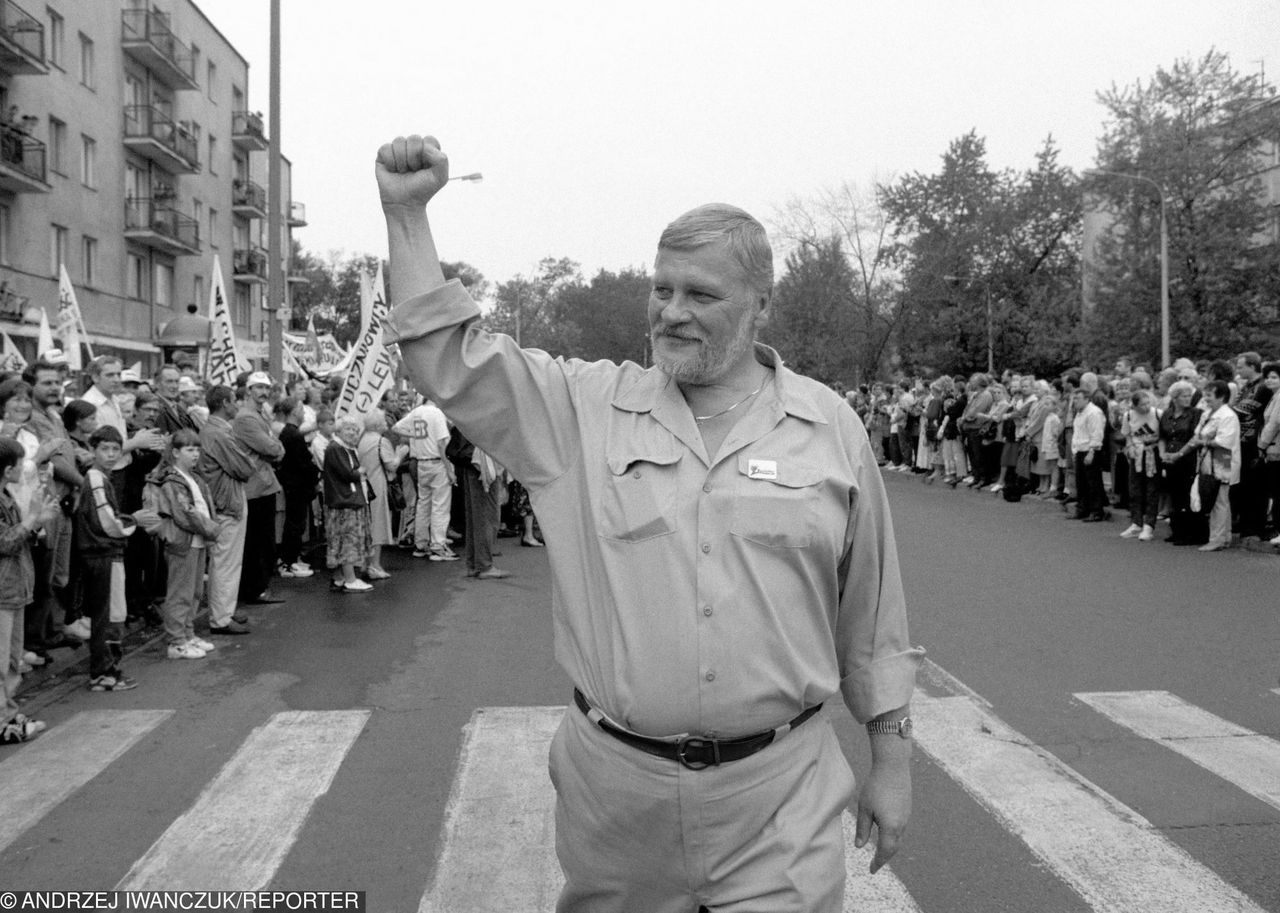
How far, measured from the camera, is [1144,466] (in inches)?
588

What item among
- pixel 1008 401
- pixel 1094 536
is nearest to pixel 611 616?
pixel 1094 536

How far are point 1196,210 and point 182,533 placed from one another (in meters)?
40.5

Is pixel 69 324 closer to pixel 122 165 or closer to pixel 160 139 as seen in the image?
pixel 122 165

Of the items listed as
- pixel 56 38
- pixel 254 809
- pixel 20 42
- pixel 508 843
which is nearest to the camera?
pixel 508 843

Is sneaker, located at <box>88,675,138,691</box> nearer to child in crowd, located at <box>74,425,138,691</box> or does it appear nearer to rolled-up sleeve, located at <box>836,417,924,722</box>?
child in crowd, located at <box>74,425,138,691</box>

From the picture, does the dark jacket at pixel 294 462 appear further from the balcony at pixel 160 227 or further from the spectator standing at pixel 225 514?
the balcony at pixel 160 227

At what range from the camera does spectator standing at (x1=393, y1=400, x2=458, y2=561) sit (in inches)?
544

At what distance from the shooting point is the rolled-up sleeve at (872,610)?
9.00ft

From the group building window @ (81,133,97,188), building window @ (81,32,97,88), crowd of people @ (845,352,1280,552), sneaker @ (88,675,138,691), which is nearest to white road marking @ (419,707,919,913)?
sneaker @ (88,675,138,691)

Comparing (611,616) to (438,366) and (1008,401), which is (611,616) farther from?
(1008,401)

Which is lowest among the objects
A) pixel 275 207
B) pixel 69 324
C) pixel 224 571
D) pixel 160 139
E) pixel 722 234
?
pixel 224 571

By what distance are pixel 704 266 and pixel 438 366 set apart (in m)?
0.62

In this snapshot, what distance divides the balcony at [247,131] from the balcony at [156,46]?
6564mm

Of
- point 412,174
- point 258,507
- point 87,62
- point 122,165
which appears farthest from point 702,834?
point 122,165
